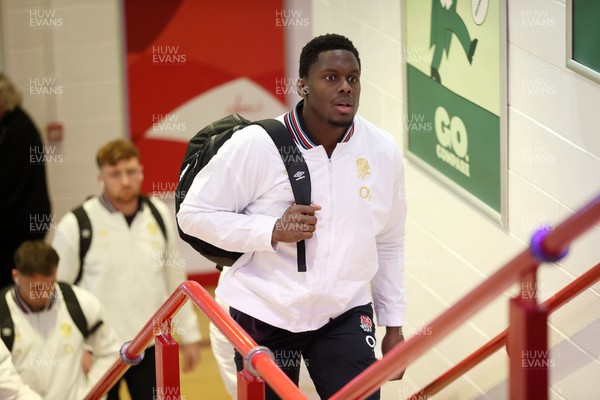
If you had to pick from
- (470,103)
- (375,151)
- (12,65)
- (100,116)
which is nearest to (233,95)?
(100,116)

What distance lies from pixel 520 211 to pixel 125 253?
7.38ft

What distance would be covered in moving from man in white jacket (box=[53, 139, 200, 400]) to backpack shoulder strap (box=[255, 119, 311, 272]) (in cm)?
223

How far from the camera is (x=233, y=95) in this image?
8.67 m

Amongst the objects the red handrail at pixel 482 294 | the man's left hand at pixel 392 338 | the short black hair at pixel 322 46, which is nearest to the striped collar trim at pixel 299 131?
the short black hair at pixel 322 46

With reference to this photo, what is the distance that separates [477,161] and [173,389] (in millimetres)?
1914

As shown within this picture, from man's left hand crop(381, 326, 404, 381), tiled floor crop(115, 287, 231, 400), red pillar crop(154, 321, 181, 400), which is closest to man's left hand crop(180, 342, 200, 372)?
tiled floor crop(115, 287, 231, 400)

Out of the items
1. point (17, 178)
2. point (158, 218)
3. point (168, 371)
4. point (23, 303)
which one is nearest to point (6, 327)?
point (23, 303)

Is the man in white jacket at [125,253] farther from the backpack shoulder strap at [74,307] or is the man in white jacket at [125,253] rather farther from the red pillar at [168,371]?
the red pillar at [168,371]

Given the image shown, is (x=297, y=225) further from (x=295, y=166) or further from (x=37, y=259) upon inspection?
(x=37, y=259)

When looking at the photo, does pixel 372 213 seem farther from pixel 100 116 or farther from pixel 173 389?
pixel 100 116

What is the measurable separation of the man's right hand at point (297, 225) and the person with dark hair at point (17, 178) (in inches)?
175

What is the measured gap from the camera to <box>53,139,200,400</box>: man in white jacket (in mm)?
5742

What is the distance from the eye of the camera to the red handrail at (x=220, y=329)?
2.94 metres

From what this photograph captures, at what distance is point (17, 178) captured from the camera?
25.2 ft
